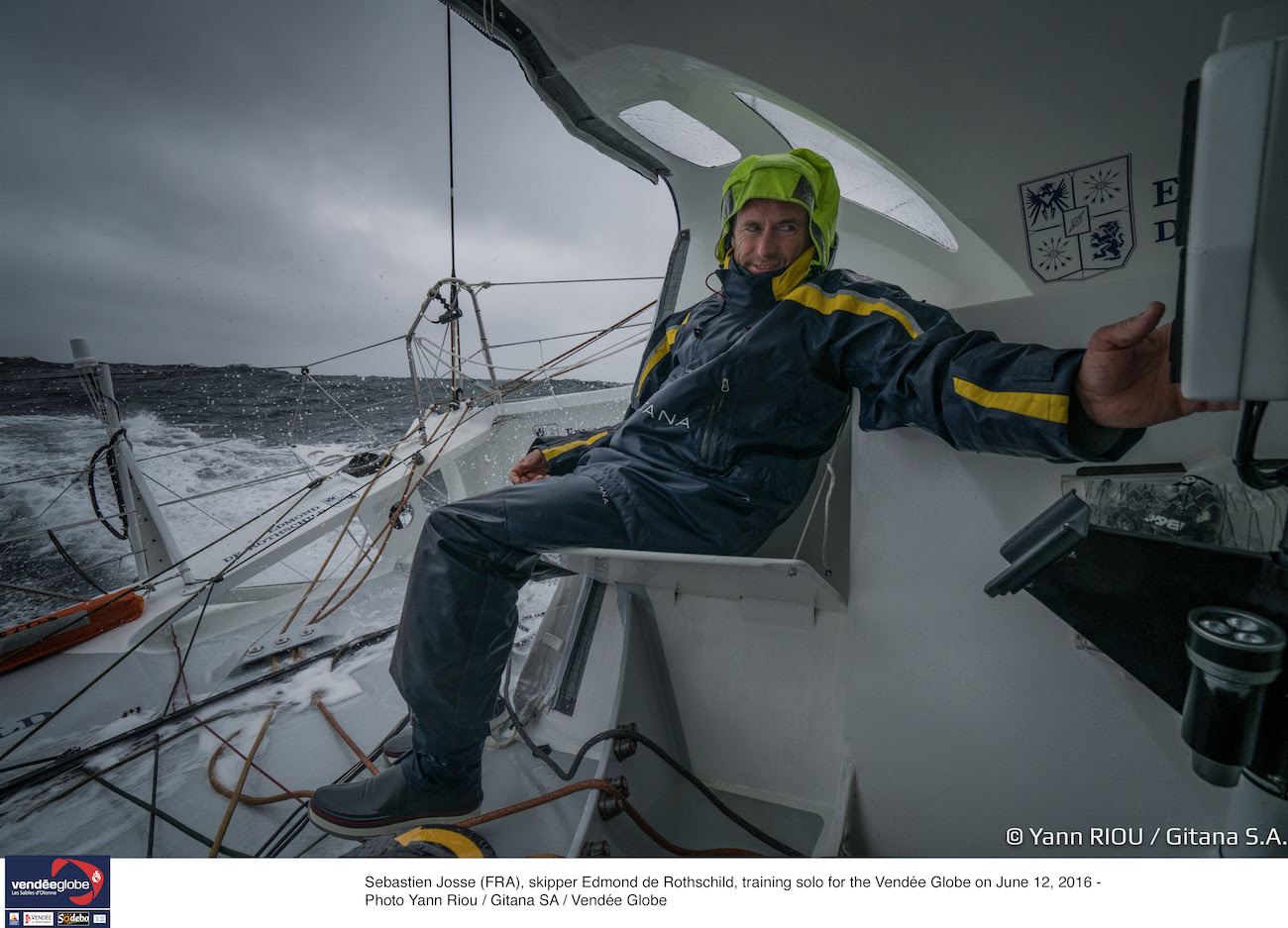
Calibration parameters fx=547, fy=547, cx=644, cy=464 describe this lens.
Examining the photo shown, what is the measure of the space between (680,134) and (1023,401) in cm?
176

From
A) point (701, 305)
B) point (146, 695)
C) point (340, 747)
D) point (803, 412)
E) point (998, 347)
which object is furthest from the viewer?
point (146, 695)

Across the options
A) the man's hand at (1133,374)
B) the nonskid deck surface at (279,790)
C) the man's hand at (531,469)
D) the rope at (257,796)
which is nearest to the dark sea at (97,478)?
the nonskid deck surface at (279,790)

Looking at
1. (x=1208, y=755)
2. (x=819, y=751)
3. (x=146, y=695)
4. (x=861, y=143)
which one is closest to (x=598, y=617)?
(x=819, y=751)

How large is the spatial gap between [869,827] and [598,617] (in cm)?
76

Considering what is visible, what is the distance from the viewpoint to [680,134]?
197cm

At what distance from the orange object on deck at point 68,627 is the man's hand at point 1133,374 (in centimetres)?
320

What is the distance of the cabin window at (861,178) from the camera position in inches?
63.6

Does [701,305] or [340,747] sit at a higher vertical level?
[701,305]

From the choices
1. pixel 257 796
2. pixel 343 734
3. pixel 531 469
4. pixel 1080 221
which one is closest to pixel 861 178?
pixel 1080 221

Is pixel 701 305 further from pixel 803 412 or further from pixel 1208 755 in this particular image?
pixel 1208 755

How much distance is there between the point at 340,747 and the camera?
1636mm

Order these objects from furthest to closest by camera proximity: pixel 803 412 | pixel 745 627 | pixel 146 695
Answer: pixel 146 695, pixel 745 627, pixel 803 412

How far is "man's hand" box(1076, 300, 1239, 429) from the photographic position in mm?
556

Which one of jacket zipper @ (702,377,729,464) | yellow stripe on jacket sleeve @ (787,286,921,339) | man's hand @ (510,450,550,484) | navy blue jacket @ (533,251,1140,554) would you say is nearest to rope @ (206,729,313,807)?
man's hand @ (510,450,550,484)
